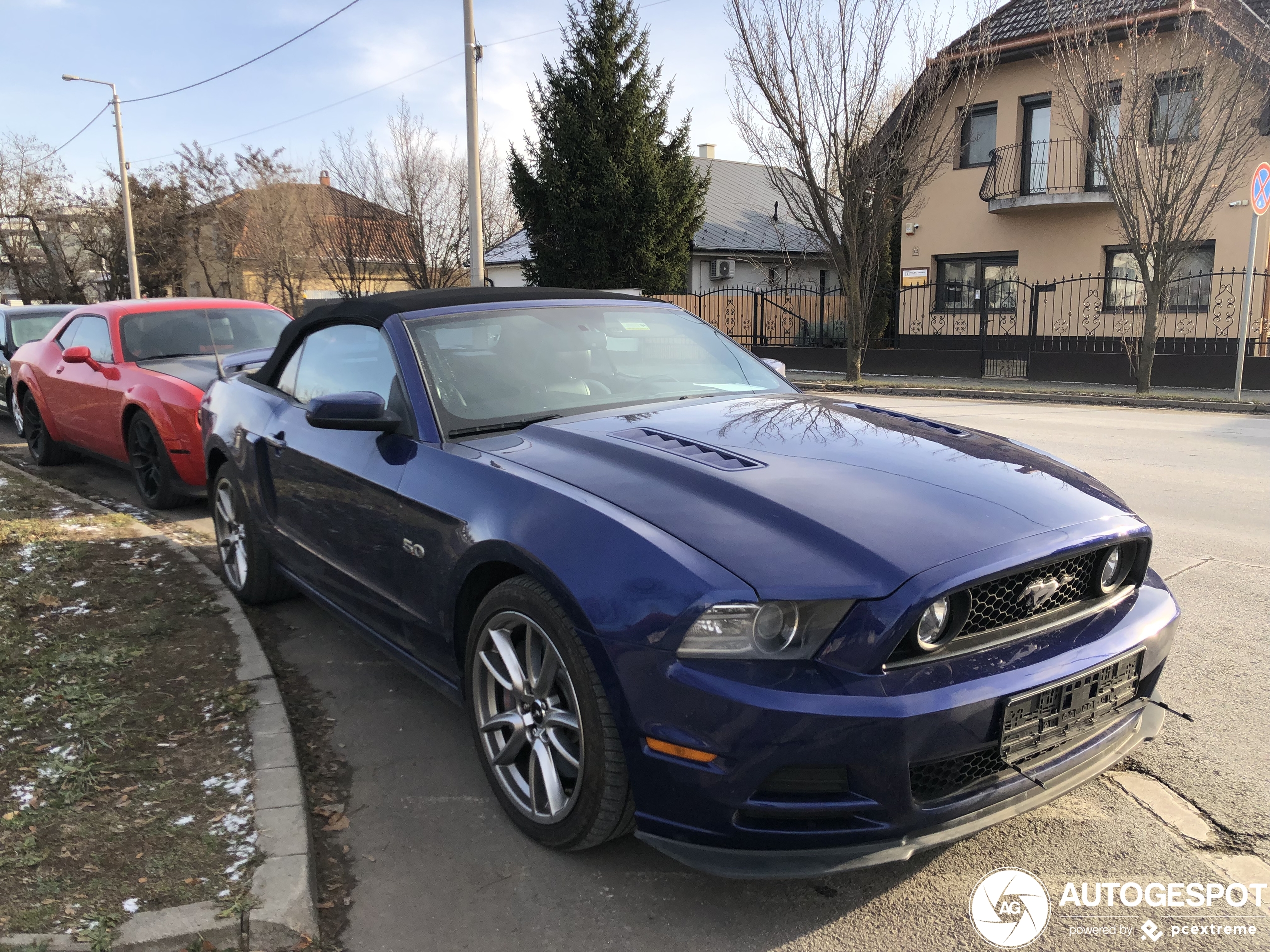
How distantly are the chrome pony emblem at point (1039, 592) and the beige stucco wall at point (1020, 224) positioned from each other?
64.3 ft

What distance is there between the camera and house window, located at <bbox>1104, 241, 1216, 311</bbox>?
19.3 meters

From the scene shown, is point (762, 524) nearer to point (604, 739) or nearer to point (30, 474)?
point (604, 739)

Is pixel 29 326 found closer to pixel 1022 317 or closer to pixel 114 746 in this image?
pixel 114 746

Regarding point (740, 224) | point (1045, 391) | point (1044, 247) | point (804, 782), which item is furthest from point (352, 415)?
point (740, 224)

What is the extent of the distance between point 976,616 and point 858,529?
36cm

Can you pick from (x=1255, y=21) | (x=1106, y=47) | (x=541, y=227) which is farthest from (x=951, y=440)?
(x=541, y=227)

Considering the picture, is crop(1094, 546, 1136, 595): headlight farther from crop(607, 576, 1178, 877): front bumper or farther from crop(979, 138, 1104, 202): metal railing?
crop(979, 138, 1104, 202): metal railing

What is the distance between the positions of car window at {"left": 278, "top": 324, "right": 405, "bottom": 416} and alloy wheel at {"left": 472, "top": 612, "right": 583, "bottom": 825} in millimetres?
1100

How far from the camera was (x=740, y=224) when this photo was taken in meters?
33.9

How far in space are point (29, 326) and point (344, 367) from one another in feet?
36.8

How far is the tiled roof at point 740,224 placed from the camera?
32.1m

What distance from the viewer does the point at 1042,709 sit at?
2330 mm

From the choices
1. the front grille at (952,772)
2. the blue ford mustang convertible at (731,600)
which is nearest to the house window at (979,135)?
the blue ford mustang convertible at (731,600)

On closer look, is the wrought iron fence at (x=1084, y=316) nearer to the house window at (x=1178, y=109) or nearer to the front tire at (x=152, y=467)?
the house window at (x=1178, y=109)
